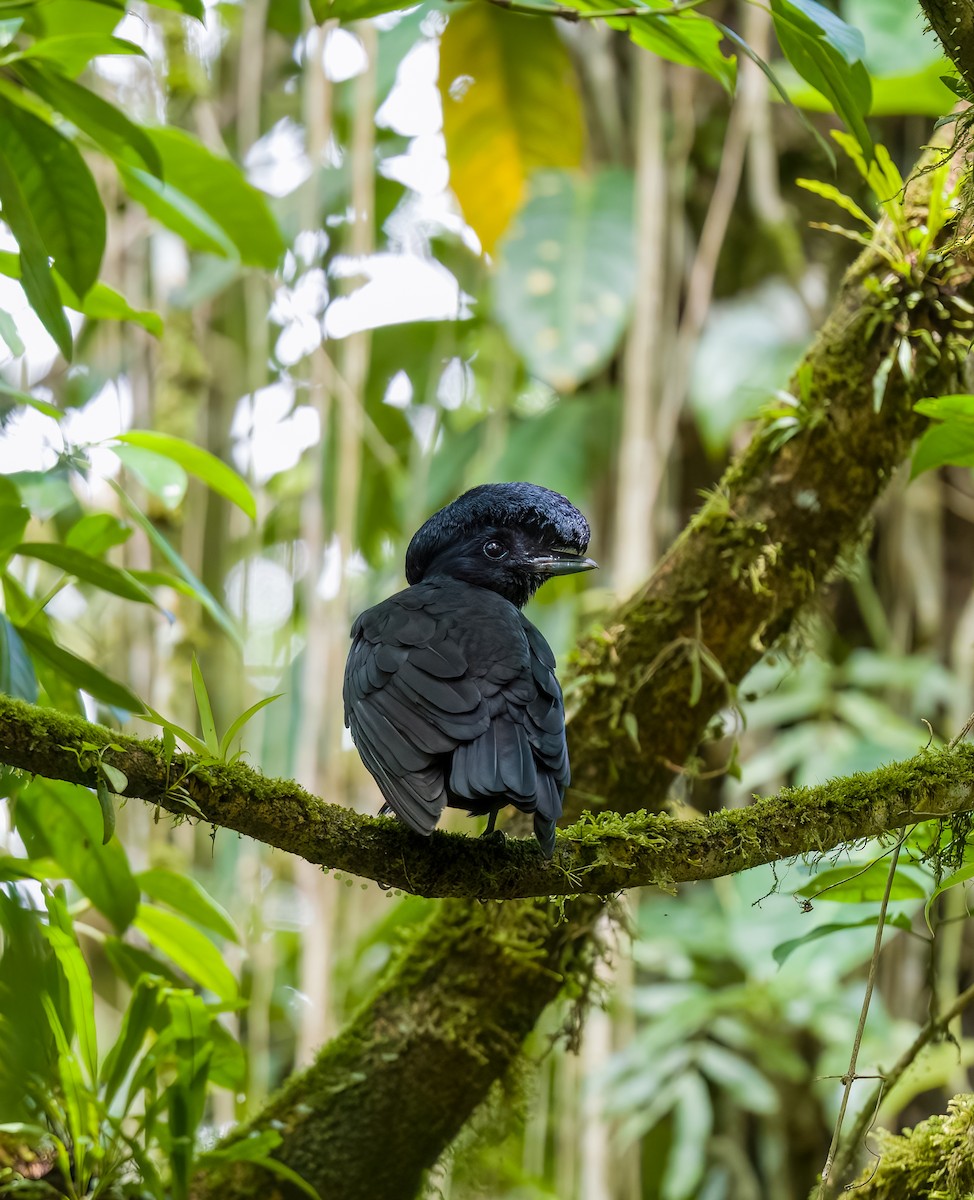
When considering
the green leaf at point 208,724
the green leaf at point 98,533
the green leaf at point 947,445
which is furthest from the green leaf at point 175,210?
the green leaf at point 947,445

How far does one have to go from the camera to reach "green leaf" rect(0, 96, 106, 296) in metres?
2.04

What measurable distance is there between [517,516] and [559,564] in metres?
0.14

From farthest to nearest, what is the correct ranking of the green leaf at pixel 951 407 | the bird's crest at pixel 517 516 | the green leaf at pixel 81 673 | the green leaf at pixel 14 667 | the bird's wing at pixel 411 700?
the bird's crest at pixel 517 516
the green leaf at pixel 81 673
the green leaf at pixel 14 667
the bird's wing at pixel 411 700
the green leaf at pixel 951 407

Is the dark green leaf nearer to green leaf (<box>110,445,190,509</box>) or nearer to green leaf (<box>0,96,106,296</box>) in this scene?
green leaf (<box>110,445,190,509</box>)

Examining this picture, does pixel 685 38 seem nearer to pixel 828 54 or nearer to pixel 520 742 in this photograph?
pixel 828 54

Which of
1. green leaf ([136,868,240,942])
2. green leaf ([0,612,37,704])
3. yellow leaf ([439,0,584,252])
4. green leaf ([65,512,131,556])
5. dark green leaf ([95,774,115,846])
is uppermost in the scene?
yellow leaf ([439,0,584,252])

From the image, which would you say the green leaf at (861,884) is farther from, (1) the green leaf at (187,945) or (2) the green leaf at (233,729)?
(1) the green leaf at (187,945)

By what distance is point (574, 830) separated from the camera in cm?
177

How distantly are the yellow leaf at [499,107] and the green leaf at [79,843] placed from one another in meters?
3.57

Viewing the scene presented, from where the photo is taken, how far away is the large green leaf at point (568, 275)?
168 inches

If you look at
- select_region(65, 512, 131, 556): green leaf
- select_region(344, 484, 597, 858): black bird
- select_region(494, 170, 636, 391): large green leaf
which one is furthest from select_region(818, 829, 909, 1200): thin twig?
select_region(494, 170, 636, 391): large green leaf

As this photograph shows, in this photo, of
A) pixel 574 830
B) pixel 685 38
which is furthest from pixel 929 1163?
pixel 685 38

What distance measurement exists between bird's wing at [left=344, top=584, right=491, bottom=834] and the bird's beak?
27 centimetres

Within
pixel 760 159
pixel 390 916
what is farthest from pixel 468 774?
pixel 760 159
